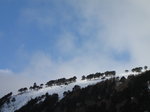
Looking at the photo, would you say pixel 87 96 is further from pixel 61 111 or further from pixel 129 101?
pixel 129 101

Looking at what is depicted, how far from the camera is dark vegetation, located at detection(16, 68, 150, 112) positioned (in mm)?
101125

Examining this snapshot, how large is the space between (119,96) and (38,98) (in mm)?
95086

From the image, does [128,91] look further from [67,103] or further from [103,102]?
[67,103]

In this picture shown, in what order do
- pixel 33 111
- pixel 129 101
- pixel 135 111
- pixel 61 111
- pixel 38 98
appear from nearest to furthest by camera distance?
pixel 135 111
pixel 129 101
pixel 61 111
pixel 33 111
pixel 38 98

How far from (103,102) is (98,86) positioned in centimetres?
3361

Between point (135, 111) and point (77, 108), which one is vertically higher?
point (77, 108)

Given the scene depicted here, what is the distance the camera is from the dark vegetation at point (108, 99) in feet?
332

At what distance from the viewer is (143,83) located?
116 metres

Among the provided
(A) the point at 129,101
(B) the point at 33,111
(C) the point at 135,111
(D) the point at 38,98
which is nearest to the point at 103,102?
(A) the point at 129,101

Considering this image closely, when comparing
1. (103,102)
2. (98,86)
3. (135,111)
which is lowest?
(135,111)

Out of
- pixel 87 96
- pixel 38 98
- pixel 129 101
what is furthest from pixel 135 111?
pixel 38 98

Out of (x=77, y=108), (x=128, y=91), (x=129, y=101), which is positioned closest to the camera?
(x=129, y=101)

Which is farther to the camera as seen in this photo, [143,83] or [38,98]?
[38,98]

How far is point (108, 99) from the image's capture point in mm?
120250
